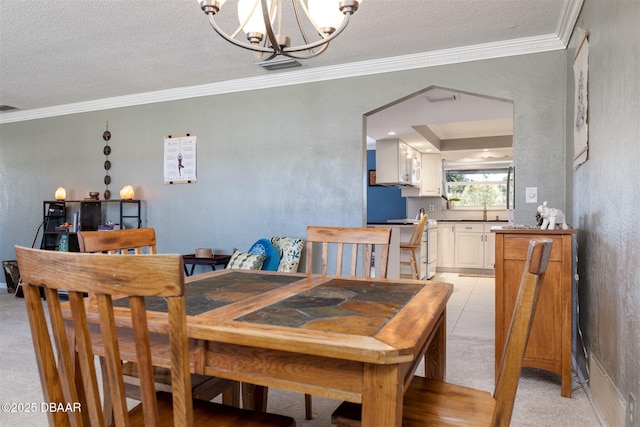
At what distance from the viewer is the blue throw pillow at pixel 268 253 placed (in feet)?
Answer: 12.2

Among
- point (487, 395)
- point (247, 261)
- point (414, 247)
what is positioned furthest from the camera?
point (414, 247)

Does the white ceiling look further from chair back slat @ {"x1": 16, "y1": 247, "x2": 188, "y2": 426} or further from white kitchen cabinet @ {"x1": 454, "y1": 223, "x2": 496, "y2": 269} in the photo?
white kitchen cabinet @ {"x1": 454, "y1": 223, "x2": 496, "y2": 269}

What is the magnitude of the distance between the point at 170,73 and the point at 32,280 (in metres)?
3.51

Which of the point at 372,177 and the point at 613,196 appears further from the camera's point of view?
the point at 372,177

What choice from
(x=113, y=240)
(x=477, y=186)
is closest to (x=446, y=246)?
(x=477, y=186)

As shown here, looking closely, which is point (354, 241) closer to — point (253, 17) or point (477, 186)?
point (253, 17)

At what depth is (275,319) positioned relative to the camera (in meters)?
1.11

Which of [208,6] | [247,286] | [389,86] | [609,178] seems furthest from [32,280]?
[389,86]

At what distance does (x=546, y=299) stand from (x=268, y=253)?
220 centimetres

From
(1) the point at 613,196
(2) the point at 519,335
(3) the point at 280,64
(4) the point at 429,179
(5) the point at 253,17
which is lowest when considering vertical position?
(2) the point at 519,335

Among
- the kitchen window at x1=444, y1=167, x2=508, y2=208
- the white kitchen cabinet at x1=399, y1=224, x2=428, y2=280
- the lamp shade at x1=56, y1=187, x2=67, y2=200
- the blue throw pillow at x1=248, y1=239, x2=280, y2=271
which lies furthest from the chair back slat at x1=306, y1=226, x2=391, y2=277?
the kitchen window at x1=444, y1=167, x2=508, y2=208

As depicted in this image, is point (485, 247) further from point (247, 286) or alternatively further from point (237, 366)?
point (237, 366)

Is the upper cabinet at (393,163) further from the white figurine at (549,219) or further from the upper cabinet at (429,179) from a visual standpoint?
the white figurine at (549,219)

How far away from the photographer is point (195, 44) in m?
3.27
